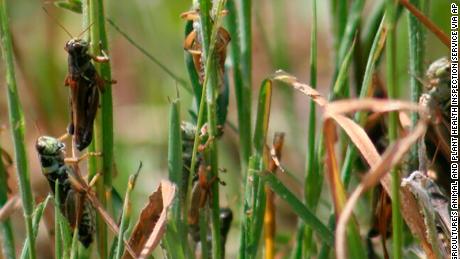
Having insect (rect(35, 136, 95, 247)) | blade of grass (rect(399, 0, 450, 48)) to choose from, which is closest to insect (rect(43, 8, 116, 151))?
insect (rect(35, 136, 95, 247))

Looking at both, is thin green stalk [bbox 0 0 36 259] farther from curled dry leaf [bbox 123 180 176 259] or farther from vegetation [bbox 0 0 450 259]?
curled dry leaf [bbox 123 180 176 259]

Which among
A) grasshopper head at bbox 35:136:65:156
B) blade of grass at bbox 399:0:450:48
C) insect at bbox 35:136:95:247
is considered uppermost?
blade of grass at bbox 399:0:450:48

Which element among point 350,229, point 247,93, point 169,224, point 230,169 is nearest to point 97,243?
point 169,224

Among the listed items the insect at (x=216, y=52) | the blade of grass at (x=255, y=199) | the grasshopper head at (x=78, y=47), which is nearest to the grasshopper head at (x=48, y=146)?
the grasshopper head at (x=78, y=47)

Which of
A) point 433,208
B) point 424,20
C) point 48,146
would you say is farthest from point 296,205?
point 48,146

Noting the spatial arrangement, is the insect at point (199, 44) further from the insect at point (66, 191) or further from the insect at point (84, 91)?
the insect at point (66, 191)

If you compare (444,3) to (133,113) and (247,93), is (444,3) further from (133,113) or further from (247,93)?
(247,93)
